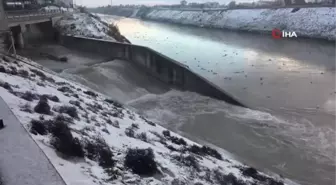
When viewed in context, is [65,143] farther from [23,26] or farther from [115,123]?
[23,26]

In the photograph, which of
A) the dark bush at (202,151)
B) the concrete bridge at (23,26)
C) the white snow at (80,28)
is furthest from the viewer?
the white snow at (80,28)

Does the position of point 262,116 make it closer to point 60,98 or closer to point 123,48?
point 60,98

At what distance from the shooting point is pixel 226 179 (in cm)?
777

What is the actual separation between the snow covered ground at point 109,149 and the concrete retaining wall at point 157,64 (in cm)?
813

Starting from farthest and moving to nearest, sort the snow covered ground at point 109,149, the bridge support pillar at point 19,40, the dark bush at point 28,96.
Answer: the bridge support pillar at point 19,40 < the dark bush at point 28,96 < the snow covered ground at point 109,149

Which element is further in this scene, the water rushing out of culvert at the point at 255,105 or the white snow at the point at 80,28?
the white snow at the point at 80,28

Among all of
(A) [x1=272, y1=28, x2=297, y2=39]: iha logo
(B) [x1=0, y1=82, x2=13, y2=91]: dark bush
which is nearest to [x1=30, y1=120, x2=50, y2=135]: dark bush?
(B) [x1=0, y1=82, x2=13, y2=91]: dark bush

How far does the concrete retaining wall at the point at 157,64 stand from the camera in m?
18.8

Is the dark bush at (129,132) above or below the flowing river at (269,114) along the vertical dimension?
above

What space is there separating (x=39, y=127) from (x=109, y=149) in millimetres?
1538

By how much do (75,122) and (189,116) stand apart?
8.60 meters

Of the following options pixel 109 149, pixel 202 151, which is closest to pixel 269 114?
pixel 202 151

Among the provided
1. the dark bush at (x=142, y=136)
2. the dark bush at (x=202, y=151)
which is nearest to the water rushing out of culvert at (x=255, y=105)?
the dark bush at (x=202, y=151)

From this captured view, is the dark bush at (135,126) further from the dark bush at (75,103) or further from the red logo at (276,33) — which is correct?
the red logo at (276,33)
